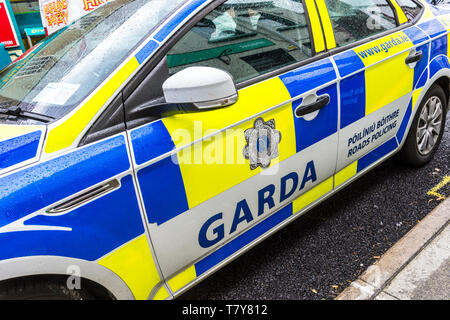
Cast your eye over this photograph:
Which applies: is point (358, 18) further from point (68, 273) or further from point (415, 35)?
point (68, 273)

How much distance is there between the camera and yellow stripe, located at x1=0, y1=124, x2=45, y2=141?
4.45 feet

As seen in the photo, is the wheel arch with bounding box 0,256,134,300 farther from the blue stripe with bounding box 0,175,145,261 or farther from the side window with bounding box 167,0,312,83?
the side window with bounding box 167,0,312,83

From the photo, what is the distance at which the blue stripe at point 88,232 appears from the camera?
47.0 inches

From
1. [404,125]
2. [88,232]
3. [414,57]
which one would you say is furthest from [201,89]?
[404,125]

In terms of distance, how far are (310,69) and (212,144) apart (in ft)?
2.42

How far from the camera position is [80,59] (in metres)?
1.60

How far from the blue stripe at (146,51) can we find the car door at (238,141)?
0.20ft

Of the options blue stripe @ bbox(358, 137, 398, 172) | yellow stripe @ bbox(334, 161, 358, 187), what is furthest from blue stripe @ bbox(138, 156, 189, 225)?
blue stripe @ bbox(358, 137, 398, 172)

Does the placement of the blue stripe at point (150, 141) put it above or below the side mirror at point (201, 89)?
below

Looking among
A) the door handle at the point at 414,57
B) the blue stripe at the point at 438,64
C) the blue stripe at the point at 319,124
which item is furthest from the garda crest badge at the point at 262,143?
the blue stripe at the point at 438,64

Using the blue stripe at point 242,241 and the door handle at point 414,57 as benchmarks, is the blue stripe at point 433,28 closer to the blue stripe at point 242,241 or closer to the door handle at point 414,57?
the door handle at point 414,57

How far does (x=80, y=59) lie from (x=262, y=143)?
868 mm

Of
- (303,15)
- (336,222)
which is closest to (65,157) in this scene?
(303,15)

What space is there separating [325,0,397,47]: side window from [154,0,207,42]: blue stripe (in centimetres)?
88
